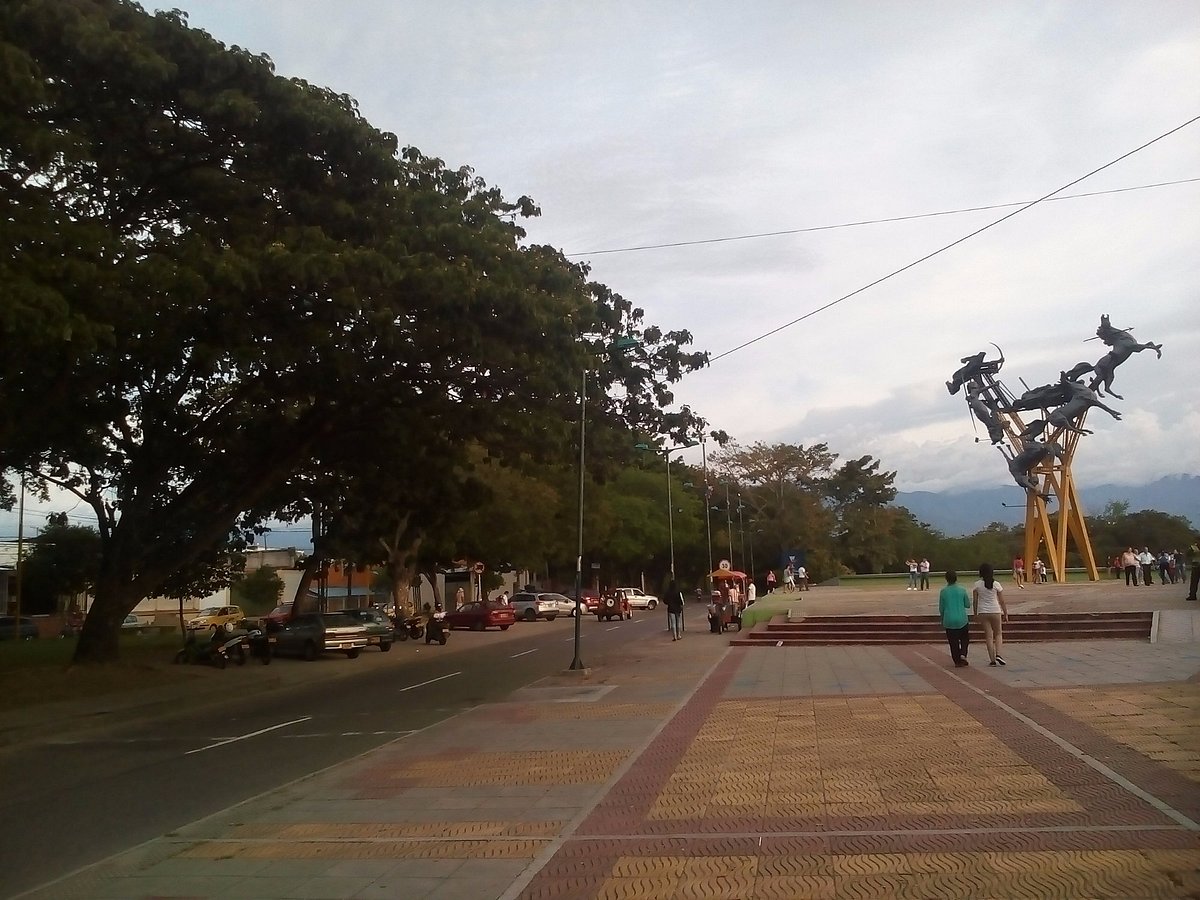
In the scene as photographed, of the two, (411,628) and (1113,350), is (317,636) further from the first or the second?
(1113,350)

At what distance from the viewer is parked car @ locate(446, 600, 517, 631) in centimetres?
4231

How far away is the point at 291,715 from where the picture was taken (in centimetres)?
1677

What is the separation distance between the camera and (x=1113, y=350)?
1414 inches

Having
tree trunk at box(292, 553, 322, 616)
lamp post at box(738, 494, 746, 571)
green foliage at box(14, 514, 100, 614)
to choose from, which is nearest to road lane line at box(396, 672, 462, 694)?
tree trunk at box(292, 553, 322, 616)

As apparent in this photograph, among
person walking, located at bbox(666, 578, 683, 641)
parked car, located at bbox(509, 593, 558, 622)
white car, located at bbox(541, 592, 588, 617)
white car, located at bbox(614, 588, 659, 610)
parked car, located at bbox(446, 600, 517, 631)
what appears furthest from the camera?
white car, located at bbox(614, 588, 659, 610)

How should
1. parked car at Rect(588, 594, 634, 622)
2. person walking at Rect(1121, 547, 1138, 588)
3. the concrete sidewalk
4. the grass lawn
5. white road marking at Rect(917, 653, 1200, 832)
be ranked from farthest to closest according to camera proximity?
parked car at Rect(588, 594, 634, 622)
person walking at Rect(1121, 547, 1138, 588)
the grass lawn
white road marking at Rect(917, 653, 1200, 832)
the concrete sidewalk

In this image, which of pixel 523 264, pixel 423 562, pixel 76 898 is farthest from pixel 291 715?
pixel 423 562

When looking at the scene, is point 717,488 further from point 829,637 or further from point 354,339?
point 354,339

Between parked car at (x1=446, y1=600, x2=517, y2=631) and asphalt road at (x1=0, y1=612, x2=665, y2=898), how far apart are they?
16868 millimetres

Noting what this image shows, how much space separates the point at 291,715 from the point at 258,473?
7.29 meters

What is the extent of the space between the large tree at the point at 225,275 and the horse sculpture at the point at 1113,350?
23.3 metres

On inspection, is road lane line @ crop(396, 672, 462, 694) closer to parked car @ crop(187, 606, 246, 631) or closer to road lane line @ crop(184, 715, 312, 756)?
road lane line @ crop(184, 715, 312, 756)

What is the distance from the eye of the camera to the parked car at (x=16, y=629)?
43691mm

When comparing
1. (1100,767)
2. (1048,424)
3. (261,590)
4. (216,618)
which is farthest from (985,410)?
(261,590)
